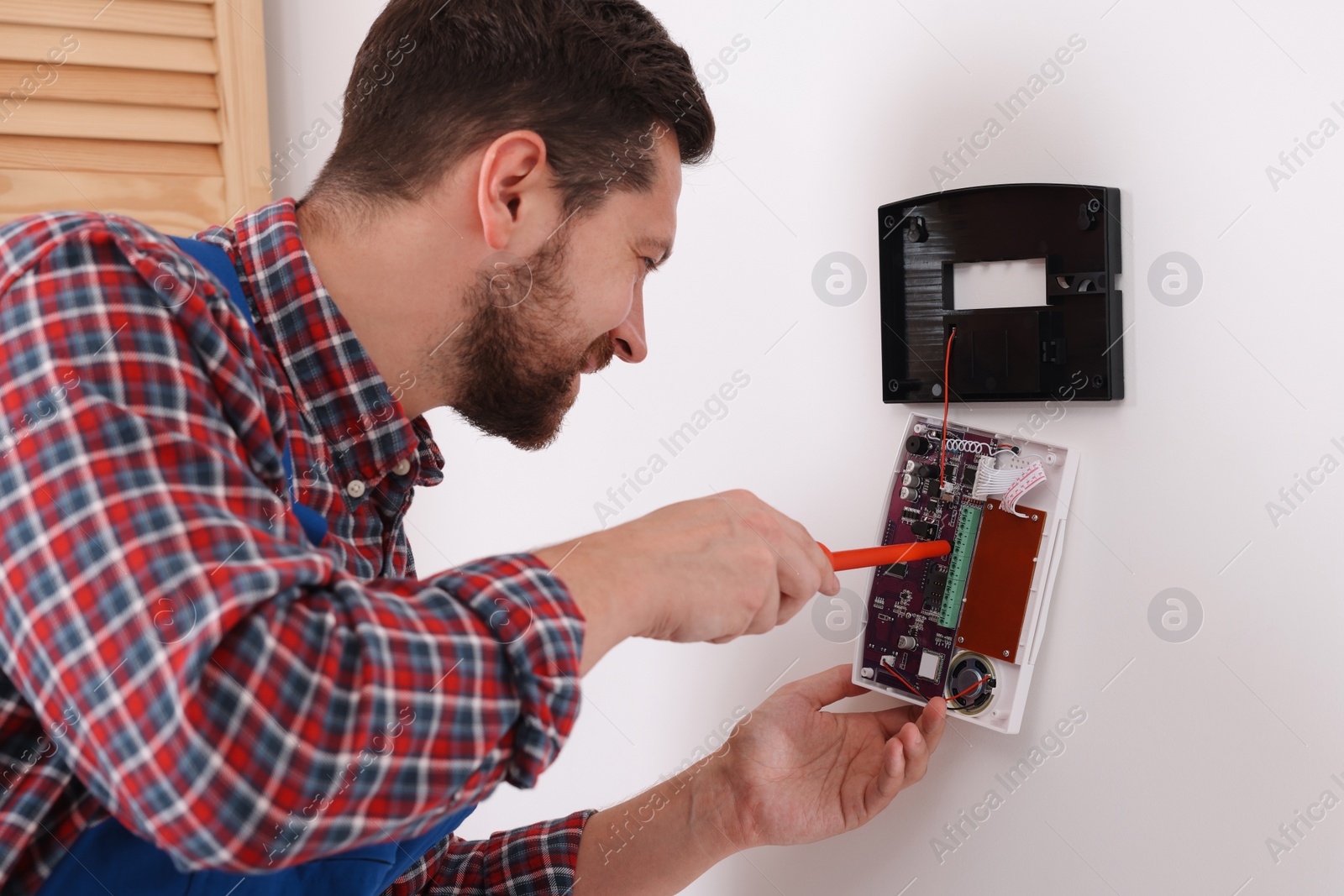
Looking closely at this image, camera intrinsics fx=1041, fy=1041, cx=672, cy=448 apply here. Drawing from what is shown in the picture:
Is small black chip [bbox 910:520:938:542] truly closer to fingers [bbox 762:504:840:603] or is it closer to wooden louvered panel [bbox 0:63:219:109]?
fingers [bbox 762:504:840:603]

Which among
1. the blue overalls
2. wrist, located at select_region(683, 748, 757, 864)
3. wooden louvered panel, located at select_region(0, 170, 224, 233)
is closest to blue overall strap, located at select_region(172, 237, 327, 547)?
the blue overalls

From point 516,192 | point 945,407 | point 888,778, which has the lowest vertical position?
point 888,778

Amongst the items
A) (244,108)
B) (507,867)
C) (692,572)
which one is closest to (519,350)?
(692,572)

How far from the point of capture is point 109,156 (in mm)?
1368

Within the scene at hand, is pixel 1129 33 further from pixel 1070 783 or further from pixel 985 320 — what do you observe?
pixel 1070 783

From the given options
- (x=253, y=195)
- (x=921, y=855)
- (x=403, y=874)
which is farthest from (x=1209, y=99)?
(x=253, y=195)

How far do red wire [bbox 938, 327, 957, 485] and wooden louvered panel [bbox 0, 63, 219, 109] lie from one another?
1058 mm

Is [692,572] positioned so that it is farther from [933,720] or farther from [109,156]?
[109,156]

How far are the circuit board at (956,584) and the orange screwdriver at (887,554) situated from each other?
0.05 feet

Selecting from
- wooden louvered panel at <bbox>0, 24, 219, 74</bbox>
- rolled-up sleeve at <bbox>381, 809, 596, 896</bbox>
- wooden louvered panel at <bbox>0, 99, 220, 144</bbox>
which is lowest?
rolled-up sleeve at <bbox>381, 809, 596, 896</bbox>

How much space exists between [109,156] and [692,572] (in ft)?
3.66

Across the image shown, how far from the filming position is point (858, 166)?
104 centimetres

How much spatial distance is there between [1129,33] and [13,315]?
2.75 feet

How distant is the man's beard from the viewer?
854 millimetres
